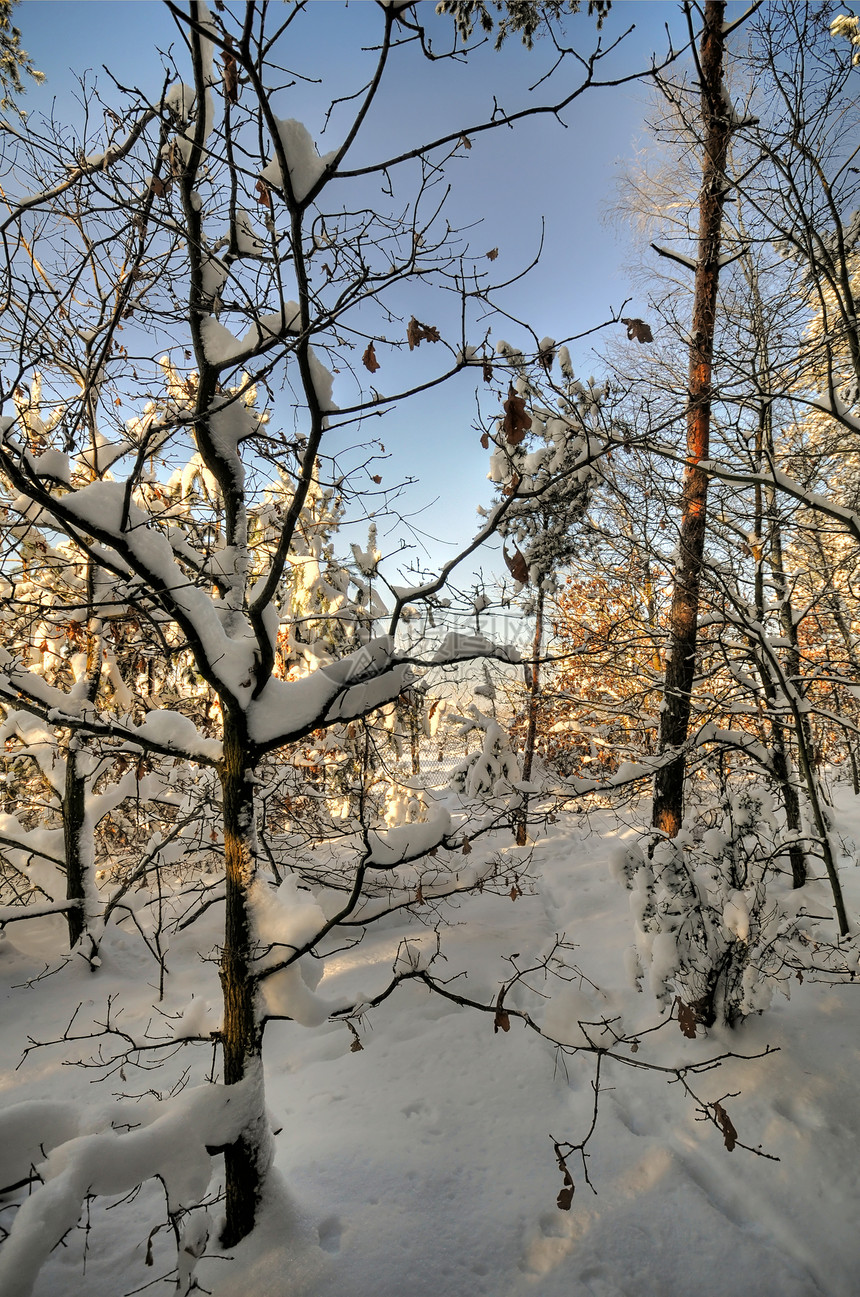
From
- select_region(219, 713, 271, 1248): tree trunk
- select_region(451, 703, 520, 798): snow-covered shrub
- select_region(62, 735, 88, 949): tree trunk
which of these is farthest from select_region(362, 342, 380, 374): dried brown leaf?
select_region(451, 703, 520, 798): snow-covered shrub

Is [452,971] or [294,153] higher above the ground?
[294,153]

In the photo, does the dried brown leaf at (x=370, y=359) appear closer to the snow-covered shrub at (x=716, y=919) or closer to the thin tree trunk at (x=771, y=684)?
the thin tree trunk at (x=771, y=684)

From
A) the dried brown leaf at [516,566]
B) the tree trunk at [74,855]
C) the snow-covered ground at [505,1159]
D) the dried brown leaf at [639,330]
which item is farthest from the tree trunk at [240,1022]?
the tree trunk at [74,855]

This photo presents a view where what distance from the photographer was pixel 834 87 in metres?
3.37

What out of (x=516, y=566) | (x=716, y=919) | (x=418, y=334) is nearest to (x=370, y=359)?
(x=418, y=334)

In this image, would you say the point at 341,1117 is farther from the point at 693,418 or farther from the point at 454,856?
the point at 693,418

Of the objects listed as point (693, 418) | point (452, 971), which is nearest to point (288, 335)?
point (693, 418)

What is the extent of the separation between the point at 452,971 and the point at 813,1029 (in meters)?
3.28

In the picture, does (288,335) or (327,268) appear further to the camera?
(327,268)

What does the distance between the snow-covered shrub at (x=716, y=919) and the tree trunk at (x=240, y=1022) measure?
2911 millimetres

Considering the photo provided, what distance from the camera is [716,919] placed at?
412 centimetres

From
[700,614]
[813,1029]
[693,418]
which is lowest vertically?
[813,1029]

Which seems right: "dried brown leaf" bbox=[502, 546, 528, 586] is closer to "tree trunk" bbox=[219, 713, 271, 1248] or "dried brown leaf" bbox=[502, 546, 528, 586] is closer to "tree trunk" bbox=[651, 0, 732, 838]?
"tree trunk" bbox=[219, 713, 271, 1248]

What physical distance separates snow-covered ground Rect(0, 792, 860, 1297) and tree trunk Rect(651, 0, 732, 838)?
240cm
